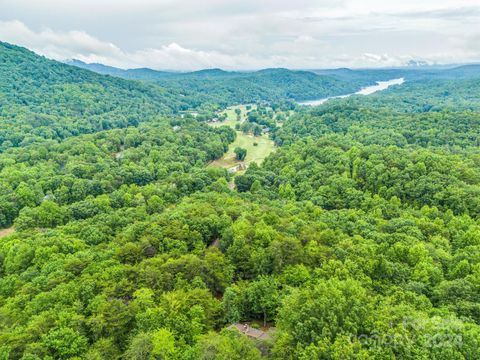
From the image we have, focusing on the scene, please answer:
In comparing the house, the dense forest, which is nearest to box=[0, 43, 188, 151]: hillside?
the dense forest

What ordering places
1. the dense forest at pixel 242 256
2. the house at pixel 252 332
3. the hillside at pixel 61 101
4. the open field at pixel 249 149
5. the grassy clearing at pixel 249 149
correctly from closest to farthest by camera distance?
the dense forest at pixel 242 256 → the house at pixel 252 332 → the grassy clearing at pixel 249 149 → the open field at pixel 249 149 → the hillside at pixel 61 101

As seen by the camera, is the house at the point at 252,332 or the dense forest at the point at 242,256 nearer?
the dense forest at the point at 242,256

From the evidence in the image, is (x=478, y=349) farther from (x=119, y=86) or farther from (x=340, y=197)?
(x=119, y=86)

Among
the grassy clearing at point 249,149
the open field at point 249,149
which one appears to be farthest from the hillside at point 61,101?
the open field at point 249,149

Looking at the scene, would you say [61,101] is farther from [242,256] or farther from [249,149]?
[242,256]

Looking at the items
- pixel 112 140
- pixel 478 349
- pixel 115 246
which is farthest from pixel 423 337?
pixel 112 140

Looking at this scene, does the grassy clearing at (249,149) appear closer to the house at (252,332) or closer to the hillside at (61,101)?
the hillside at (61,101)

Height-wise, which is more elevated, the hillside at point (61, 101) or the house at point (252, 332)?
the hillside at point (61, 101)

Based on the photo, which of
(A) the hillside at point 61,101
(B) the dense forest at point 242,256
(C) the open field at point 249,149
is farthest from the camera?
(A) the hillside at point 61,101

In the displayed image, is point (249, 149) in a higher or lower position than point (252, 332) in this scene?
higher

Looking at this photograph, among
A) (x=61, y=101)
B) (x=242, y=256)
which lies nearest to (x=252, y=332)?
(x=242, y=256)
